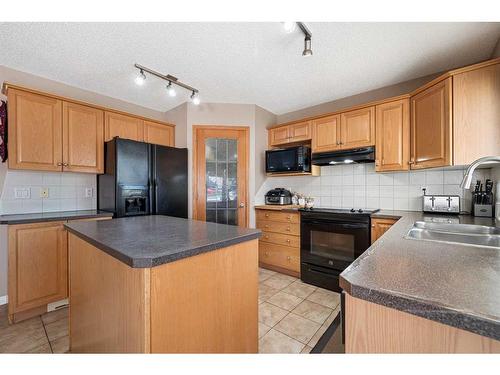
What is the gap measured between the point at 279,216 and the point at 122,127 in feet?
7.75

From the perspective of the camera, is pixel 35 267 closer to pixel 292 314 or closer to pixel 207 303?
pixel 207 303

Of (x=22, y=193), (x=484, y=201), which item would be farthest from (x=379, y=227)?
(x=22, y=193)

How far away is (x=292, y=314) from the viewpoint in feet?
6.68

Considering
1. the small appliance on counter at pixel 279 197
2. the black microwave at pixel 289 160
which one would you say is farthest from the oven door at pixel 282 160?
the small appliance on counter at pixel 279 197

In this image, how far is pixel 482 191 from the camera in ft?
6.79

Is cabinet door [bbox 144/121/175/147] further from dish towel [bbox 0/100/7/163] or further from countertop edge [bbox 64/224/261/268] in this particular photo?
countertop edge [bbox 64/224/261/268]

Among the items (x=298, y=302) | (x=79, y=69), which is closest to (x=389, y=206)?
(x=298, y=302)

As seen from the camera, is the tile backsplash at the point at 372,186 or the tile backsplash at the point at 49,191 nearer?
the tile backsplash at the point at 49,191

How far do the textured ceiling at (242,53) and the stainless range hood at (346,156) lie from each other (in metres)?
0.81

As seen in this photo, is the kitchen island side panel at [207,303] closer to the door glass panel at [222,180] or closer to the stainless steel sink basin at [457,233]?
the stainless steel sink basin at [457,233]

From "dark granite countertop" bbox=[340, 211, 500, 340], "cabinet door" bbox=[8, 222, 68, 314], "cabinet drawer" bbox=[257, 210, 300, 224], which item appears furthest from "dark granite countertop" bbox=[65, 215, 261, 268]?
"cabinet drawer" bbox=[257, 210, 300, 224]

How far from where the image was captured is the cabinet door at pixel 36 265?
6.25 ft
